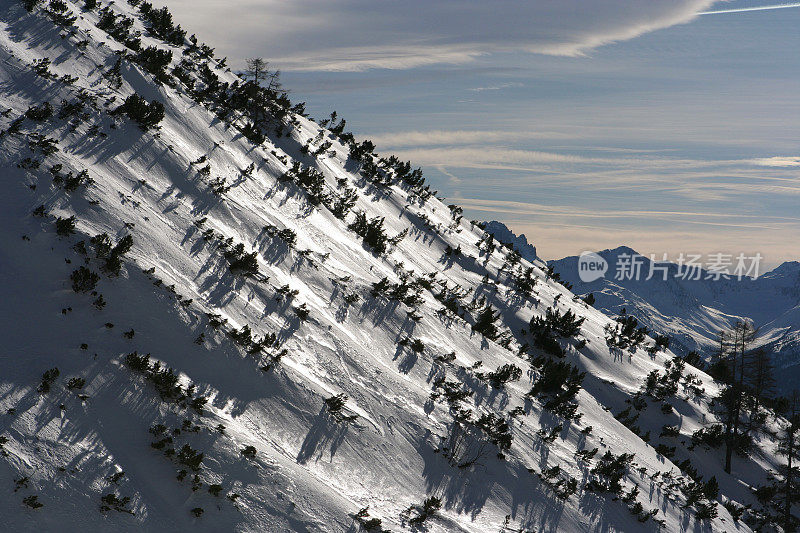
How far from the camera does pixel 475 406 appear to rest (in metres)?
15.3

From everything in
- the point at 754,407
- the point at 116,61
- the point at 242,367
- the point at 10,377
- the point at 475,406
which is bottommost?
the point at 10,377

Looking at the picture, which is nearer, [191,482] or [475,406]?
[191,482]

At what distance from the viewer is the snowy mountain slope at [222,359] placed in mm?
8719

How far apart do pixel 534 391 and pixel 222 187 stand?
1425 centimetres

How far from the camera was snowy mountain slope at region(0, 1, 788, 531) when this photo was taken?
8719 millimetres

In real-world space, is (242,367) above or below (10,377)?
above

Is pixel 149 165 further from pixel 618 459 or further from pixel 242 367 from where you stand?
pixel 618 459

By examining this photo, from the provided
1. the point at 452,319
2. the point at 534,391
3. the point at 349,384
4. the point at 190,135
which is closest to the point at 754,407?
the point at 534,391

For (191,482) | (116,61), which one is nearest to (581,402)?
(191,482)

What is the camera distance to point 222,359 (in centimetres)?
1146

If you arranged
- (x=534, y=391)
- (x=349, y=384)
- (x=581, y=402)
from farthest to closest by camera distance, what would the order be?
(x=581, y=402)
(x=534, y=391)
(x=349, y=384)

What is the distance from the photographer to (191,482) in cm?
880

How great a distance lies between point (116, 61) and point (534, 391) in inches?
879

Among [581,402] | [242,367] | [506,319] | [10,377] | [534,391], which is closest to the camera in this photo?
[10,377]
